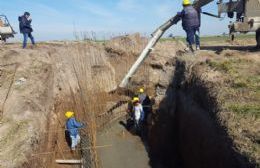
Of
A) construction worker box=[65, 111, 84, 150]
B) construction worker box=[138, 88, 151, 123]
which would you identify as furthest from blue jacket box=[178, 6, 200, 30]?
construction worker box=[65, 111, 84, 150]

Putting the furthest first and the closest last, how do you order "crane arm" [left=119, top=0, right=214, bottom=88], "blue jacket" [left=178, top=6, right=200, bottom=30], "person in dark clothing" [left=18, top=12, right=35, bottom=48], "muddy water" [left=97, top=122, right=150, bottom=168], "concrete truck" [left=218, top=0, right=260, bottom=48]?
"person in dark clothing" [left=18, top=12, right=35, bottom=48] → "crane arm" [left=119, top=0, right=214, bottom=88] → "concrete truck" [left=218, top=0, right=260, bottom=48] → "blue jacket" [left=178, top=6, right=200, bottom=30] → "muddy water" [left=97, top=122, right=150, bottom=168]

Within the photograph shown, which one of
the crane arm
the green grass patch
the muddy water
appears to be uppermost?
the crane arm

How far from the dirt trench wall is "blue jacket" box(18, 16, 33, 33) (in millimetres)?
6522

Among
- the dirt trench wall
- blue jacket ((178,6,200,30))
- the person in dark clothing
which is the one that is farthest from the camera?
the person in dark clothing

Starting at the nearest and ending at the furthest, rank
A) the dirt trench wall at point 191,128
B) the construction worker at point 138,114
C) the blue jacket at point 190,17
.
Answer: the dirt trench wall at point 191,128
the blue jacket at point 190,17
the construction worker at point 138,114

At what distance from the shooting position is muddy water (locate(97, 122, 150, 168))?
11695mm

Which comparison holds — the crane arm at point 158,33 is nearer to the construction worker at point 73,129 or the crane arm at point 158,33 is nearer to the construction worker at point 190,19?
the construction worker at point 190,19

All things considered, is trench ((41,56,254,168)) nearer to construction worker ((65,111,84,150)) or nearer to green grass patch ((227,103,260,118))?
construction worker ((65,111,84,150))

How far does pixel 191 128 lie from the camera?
413 inches

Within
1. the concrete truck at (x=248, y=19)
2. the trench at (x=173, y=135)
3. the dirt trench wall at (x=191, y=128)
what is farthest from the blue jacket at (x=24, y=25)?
the concrete truck at (x=248, y=19)

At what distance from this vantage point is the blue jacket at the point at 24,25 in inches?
599

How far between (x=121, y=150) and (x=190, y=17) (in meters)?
5.06

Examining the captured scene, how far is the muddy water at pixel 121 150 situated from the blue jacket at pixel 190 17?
4.46 meters

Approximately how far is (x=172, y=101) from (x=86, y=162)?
4.57 meters
